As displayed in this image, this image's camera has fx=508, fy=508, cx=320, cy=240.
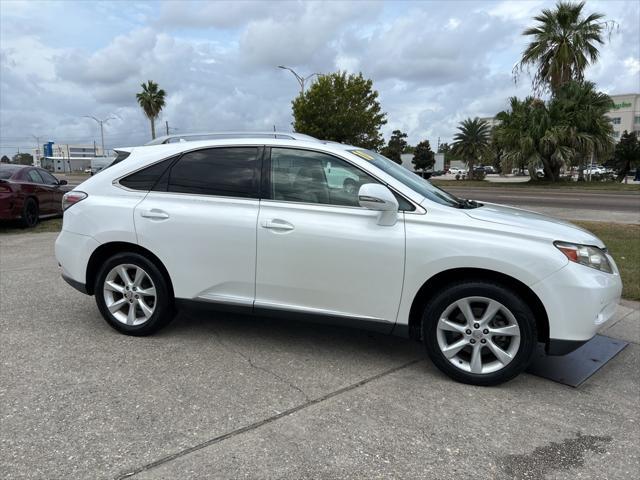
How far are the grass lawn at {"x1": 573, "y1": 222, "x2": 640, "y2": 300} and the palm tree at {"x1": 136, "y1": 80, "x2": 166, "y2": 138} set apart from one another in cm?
5649

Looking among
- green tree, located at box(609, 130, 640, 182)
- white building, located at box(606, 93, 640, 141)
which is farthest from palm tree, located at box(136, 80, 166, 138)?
white building, located at box(606, 93, 640, 141)

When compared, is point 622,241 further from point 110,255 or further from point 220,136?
point 110,255

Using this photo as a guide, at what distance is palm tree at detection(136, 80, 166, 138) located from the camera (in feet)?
196

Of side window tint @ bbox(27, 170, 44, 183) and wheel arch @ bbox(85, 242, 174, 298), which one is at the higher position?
side window tint @ bbox(27, 170, 44, 183)

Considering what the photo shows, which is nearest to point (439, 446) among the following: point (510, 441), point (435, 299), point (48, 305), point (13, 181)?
point (510, 441)

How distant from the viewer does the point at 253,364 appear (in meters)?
3.87

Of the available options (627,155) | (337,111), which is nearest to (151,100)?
(337,111)

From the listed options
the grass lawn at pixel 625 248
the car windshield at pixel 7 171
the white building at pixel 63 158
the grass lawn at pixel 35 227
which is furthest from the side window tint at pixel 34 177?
the white building at pixel 63 158

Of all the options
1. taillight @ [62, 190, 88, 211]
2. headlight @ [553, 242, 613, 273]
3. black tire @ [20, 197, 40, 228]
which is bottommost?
black tire @ [20, 197, 40, 228]

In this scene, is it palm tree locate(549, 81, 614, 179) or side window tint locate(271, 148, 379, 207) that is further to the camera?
palm tree locate(549, 81, 614, 179)

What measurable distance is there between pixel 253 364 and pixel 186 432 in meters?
1.01

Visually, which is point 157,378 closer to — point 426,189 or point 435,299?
point 435,299

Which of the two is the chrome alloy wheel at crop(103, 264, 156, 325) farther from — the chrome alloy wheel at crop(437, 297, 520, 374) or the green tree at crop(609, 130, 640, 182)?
the green tree at crop(609, 130, 640, 182)

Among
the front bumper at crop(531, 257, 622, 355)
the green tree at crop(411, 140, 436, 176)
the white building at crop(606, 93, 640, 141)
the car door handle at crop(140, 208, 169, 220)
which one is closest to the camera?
the front bumper at crop(531, 257, 622, 355)
